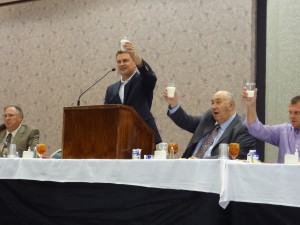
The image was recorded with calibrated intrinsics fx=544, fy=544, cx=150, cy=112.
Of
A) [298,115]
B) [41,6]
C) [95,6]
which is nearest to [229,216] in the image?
[298,115]

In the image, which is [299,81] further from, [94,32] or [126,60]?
[94,32]

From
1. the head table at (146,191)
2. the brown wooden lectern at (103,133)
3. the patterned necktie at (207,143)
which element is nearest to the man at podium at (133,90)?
the patterned necktie at (207,143)

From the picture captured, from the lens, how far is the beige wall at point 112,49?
17.5ft

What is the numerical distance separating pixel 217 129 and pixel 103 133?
3.89 feet

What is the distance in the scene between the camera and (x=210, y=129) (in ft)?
13.0

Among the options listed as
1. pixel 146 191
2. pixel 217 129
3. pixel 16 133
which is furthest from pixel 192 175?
pixel 16 133

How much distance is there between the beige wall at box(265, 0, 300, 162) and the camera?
16.4 ft

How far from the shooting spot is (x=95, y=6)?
6.38m

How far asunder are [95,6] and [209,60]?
67.6 inches

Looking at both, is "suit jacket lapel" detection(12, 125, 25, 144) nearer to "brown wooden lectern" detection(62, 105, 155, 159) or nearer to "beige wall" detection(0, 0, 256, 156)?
"beige wall" detection(0, 0, 256, 156)

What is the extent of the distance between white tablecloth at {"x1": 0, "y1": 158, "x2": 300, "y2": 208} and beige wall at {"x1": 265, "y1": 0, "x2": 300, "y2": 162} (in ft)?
8.45

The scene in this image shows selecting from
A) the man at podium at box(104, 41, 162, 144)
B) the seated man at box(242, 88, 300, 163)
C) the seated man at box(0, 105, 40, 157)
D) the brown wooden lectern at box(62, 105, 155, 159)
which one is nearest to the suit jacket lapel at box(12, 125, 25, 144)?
the seated man at box(0, 105, 40, 157)

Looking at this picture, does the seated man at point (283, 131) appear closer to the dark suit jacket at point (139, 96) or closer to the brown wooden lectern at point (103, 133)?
the dark suit jacket at point (139, 96)

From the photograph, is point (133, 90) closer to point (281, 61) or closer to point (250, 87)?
point (250, 87)
